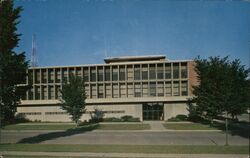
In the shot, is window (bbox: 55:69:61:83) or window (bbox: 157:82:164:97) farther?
window (bbox: 55:69:61:83)

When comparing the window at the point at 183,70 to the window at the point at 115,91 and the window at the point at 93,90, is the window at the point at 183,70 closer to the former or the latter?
the window at the point at 115,91

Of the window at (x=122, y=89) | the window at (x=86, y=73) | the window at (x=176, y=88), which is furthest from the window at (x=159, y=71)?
the window at (x=86, y=73)

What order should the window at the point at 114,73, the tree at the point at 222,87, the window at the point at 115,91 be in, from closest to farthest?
the tree at the point at 222,87 → the window at the point at 114,73 → the window at the point at 115,91

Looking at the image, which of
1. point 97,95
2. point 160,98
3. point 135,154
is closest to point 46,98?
point 97,95

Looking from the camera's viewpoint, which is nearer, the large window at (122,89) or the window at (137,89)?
the window at (137,89)

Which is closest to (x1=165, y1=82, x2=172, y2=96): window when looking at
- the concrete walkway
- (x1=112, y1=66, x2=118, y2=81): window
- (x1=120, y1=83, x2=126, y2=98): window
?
(x1=120, y1=83, x2=126, y2=98): window

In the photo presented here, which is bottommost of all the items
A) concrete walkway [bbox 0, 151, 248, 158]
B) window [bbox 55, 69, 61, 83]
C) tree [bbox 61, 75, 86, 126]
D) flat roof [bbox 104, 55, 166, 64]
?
concrete walkway [bbox 0, 151, 248, 158]

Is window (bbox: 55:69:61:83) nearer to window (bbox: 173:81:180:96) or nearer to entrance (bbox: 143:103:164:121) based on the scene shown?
entrance (bbox: 143:103:164:121)

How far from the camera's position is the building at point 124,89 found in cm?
5450

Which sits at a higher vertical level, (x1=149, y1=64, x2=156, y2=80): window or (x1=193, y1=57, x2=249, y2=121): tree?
(x1=149, y1=64, x2=156, y2=80): window

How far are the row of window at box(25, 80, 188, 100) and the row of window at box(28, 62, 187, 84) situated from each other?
1100 millimetres

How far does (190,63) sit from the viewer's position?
55.7 metres

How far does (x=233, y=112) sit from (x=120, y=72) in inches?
1129

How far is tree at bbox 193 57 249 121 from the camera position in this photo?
3119cm
